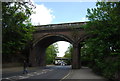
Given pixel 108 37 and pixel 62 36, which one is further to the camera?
pixel 62 36

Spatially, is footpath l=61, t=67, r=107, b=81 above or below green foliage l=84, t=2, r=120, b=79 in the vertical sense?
below

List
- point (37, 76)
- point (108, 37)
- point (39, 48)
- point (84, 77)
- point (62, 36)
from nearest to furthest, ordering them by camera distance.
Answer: point (108, 37), point (84, 77), point (37, 76), point (62, 36), point (39, 48)

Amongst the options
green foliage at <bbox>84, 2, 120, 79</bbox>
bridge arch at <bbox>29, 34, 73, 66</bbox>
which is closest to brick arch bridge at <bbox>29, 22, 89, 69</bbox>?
bridge arch at <bbox>29, 34, 73, 66</bbox>

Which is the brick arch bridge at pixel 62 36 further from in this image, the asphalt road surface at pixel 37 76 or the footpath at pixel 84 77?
the footpath at pixel 84 77

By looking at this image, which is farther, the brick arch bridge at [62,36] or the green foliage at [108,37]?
the brick arch bridge at [62,36]

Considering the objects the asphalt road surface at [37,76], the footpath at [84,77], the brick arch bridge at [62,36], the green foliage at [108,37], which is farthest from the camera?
the brick arch bridge at [62,36]

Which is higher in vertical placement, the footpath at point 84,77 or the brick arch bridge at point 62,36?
the brick arch bridge at point 62,36

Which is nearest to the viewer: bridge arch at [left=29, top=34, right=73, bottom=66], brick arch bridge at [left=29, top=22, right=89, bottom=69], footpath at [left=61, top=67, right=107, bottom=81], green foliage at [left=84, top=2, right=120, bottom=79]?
green foliage at [left=84, top=2, right=120, bottom=79]

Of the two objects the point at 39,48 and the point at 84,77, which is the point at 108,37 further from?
the point at 39,48

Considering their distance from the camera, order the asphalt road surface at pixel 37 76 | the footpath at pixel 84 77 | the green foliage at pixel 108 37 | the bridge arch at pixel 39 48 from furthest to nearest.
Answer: the bridge arch at pixel 39 48, the footpath at pixel 84 77, the asphalt road surface at pixel 37 76, the green foliage at pixel 108 37

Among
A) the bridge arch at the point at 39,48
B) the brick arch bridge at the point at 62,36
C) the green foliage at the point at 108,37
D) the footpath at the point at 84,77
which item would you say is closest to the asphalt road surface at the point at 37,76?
the footpath at the point at 84,77

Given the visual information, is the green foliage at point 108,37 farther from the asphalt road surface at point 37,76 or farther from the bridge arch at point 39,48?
the bridge arch at point 39,48

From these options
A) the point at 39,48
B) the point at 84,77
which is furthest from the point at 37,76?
the point at 39,48

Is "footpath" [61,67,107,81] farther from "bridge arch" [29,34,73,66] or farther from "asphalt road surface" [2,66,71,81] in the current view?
"bridge arch" [29,34,73,66]
